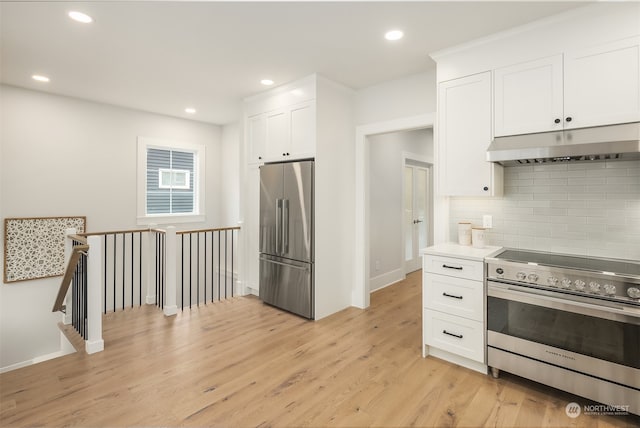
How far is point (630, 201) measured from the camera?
2.36 metres

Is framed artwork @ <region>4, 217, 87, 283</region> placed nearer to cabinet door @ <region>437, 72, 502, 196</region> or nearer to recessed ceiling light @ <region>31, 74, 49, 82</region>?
recessed ceiling light @ <region>31, 74, 49, 82</region>

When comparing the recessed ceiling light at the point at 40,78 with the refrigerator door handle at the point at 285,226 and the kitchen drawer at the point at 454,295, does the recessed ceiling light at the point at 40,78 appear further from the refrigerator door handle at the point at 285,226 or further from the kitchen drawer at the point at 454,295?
the kitchen drawer at the point at 454,295

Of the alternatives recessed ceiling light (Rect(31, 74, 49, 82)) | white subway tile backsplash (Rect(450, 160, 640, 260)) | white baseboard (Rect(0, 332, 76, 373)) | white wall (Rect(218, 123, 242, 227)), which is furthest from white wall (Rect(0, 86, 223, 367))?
white subway tile backsplash (Rect(450, 160, 640, 260))

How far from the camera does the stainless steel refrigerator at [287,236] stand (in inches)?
146

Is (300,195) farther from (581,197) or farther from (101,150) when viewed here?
(101,150)

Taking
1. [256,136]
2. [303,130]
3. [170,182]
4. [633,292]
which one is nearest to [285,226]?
[303,130]

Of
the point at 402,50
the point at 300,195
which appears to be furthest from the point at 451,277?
the point at 402,50

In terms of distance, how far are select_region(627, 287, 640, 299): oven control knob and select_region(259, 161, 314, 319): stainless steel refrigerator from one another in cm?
264

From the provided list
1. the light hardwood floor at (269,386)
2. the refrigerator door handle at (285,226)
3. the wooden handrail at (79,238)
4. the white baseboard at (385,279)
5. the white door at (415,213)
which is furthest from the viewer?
the white door at (415,213)

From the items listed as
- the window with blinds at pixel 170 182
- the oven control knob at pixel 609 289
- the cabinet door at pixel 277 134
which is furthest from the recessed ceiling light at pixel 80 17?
the oven control knob at pixel 609 289

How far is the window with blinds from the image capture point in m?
5.45

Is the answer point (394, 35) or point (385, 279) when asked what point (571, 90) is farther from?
point (385, 279)

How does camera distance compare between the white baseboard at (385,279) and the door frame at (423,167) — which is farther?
the door frame at (423,167)

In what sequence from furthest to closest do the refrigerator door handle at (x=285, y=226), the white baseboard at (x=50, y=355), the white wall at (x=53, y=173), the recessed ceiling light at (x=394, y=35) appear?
the white wall at (x=53, y=173), the refrigerator door handle at (x=285, y=226), the white baseboard at (x=50, y=355), the recessed ceiling light at (x=394, y=35)
